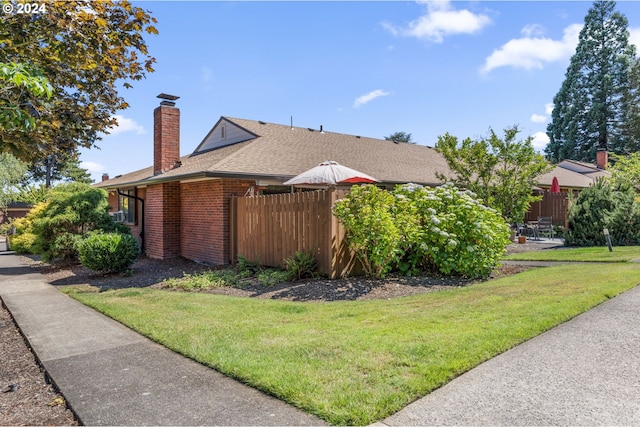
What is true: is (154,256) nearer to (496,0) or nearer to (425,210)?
(425,210)

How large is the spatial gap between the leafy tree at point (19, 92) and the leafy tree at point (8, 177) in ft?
117

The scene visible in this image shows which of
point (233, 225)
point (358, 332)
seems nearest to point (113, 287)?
point (233, 225)

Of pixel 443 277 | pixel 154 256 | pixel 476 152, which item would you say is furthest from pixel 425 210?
pixel 154 256

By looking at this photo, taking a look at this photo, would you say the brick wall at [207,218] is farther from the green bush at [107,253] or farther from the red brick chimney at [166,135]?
the green bush at [107,253]

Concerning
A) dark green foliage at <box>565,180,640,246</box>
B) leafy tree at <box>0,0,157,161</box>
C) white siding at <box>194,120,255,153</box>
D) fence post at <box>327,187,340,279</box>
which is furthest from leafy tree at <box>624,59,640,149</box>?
leafy tree at <box>0,0,157,161</box>

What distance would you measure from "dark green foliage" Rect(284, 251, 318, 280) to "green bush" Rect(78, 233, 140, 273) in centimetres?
467

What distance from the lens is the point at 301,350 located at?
4086mm

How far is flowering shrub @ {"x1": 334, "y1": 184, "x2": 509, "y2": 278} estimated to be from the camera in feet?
25.4

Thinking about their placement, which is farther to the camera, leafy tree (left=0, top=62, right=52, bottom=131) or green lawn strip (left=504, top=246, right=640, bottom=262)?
green lawn strip (left=504, top=246, right=640, bottom=262)

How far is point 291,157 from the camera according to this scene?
549 inches

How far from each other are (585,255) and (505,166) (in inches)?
126

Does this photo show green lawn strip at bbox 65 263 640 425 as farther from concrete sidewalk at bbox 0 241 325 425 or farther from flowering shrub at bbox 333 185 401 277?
flowering shrub at bbox 333 185 401 277

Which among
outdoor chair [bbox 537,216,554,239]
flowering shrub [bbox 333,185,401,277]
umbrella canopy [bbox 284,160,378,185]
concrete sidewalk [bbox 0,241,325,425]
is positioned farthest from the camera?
outdoor chair [bbox 537,216,554,239]

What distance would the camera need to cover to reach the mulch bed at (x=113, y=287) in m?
3.27
